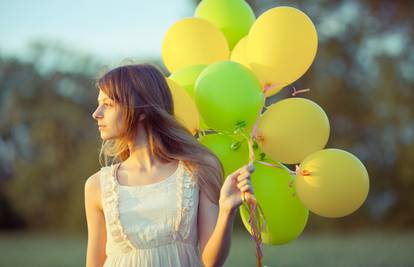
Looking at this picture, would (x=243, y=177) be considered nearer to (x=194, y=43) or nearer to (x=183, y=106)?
(x=183, y=106)

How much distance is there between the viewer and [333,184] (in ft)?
9.72

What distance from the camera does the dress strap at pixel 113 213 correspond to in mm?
2725

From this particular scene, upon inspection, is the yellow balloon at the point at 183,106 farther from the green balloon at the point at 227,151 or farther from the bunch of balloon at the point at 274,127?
the green balloon at the point at 227,151

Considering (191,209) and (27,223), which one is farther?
(27,223)

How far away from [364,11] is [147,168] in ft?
50.0

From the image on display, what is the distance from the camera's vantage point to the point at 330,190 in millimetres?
2963

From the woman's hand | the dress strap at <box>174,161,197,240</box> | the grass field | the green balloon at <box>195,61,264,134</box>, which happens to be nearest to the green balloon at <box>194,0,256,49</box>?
the green balloon at <box>195,61,264,134</box>

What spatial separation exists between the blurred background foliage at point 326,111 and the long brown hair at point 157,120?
1212 centimetres

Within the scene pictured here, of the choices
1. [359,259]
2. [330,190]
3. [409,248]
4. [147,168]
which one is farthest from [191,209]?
[409,248]

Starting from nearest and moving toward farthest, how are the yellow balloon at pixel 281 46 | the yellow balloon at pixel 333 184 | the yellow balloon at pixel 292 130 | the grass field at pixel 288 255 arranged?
the yellow balloon at pixel 333 184 < the yellow balloon at pixel 292 130 < the yellow balloon at pixel 281 46 < the grass field at pixel 288 255

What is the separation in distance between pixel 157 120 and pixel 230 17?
3.63 feet

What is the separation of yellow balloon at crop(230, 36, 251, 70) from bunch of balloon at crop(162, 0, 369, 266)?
89mm

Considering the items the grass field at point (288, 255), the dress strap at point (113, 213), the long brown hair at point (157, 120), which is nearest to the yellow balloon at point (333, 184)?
the long brown hair at point (157, 120)

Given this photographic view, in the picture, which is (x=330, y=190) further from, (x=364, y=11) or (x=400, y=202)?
(x=364, y=11)
